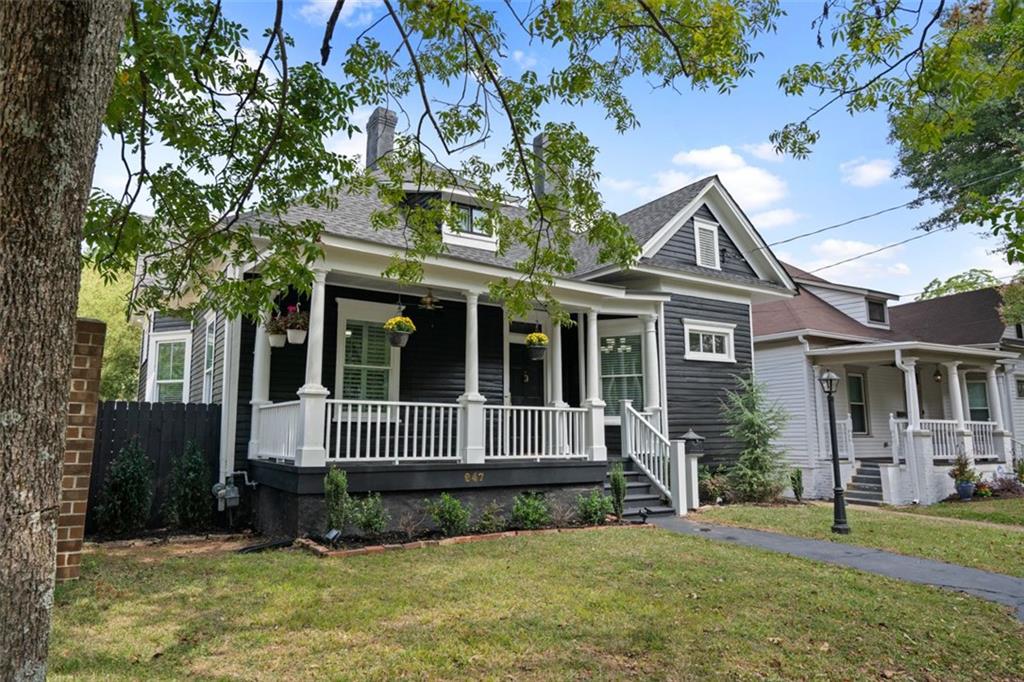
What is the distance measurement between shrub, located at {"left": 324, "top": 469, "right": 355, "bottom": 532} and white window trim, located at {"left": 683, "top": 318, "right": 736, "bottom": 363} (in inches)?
305

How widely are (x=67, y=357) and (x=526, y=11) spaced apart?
4868mm

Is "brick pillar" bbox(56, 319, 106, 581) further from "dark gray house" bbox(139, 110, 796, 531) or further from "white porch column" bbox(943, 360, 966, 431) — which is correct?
"white porch column" bbox(943, 360, 966, 431)

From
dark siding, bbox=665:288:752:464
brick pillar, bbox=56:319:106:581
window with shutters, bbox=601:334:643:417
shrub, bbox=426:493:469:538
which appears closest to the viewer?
brick pillar, bbox=56:319:106:581

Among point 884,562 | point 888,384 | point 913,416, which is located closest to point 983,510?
point 913,416

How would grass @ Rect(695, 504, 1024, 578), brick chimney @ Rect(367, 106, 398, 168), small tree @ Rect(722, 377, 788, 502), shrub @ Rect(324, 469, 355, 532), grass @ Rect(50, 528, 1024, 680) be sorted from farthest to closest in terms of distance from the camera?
brick chimney @ Rect(367, 106, 398, 168) → small tree @ Rect(722, 377, 788, 502) → shrub @ Rect(324, 469, 355, 532) → grass @ Rect(695, 504, 1024, 578) → grass @ Rect(50, 528, 1024, 680)

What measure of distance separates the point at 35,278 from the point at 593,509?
755 centimetres

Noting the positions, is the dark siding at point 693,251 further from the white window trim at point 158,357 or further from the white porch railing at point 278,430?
the white window trim at point 158,357

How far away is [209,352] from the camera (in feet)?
35.2

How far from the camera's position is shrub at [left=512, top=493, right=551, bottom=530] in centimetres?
799

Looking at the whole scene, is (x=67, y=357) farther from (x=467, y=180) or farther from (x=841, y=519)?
(x=841, y=519)

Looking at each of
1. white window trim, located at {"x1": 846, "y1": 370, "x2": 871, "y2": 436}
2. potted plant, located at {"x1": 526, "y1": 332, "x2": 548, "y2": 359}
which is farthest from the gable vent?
white window trim, located at {"x1": 846, "y1": 370, "x2": 871, "y2": 436}

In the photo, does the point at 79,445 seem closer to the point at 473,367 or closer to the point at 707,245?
the point at 473,367

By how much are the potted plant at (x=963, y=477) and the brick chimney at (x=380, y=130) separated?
1334cm

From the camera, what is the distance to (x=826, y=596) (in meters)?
4.96
